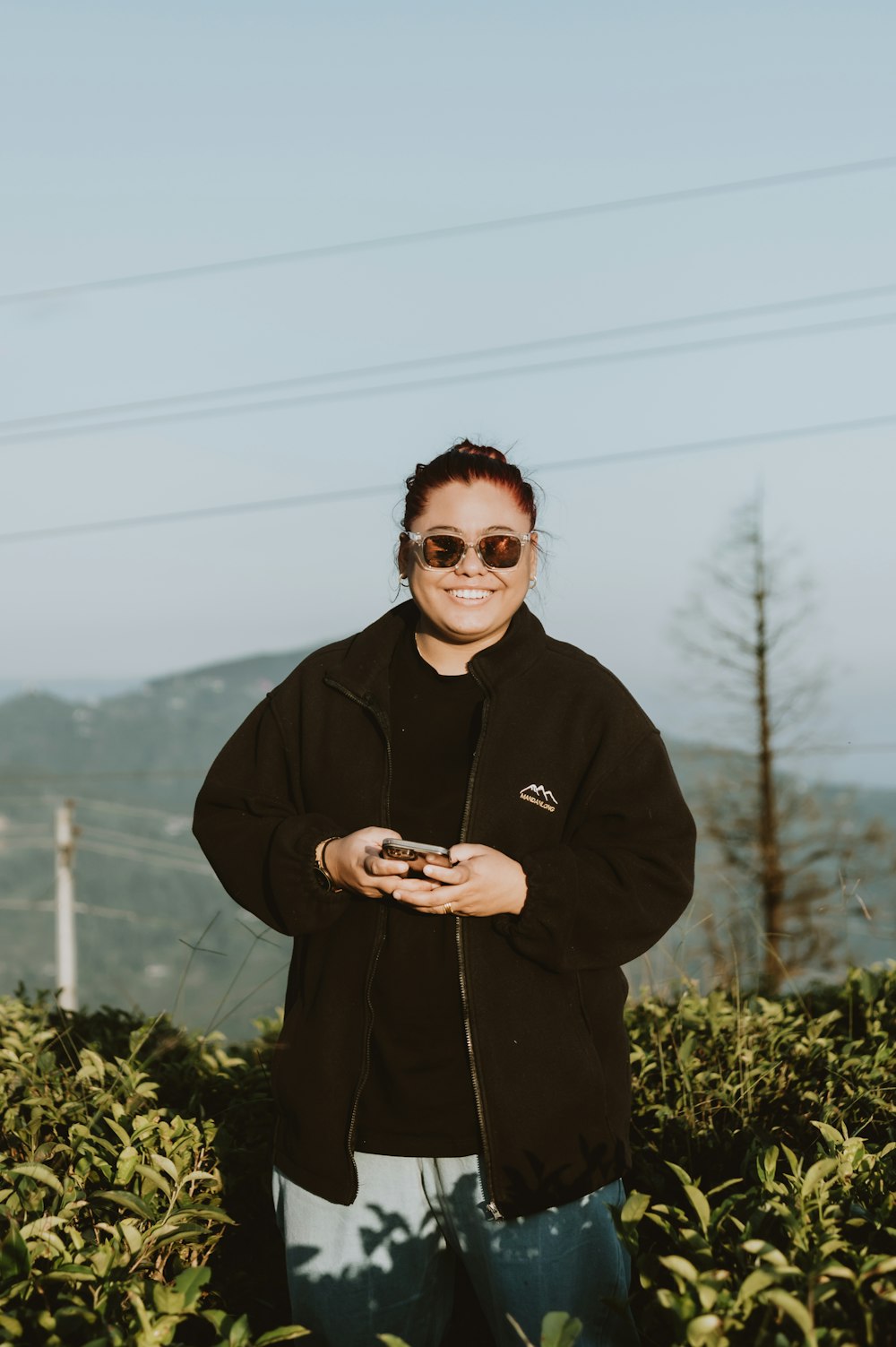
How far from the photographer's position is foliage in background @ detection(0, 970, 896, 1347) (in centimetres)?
208

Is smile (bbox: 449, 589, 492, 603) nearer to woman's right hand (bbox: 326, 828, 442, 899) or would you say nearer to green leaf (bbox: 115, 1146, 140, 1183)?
woman's right hand (bbox: 326, 828, 442, 899)

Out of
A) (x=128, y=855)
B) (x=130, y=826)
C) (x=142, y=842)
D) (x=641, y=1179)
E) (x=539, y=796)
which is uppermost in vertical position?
(x=539, y=796)

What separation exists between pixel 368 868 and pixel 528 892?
32 cm

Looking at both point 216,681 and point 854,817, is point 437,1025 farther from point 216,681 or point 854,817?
point 216,681

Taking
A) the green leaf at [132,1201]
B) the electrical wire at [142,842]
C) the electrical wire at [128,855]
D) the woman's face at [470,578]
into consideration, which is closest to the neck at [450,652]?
the woman's face at [470,578]

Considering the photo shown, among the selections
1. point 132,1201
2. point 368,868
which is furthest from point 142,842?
point 368,868

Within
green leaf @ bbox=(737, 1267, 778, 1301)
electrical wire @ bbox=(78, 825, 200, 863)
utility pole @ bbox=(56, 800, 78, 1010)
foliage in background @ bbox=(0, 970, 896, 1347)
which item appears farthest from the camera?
electrical wire @ bbox=(78, 825, 200, 863)

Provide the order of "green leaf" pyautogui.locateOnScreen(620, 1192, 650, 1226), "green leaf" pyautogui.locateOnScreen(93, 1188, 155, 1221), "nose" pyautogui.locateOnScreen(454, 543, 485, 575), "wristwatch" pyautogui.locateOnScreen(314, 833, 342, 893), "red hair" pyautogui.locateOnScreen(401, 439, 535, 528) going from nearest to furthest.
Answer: "green leaf" pyautogui.locateOnScreen(620, 1192, 650, 1226) → "green leaf" pyautogui.locateOnScreen(93, 1188, 155, 1221) → "wristwatch" pyautogui.locateOnScreen(314, 833, 342, 893) → "nose" pyautogui.locateOnScreen(454, 543, 485, 575) → "red hair" pyautogui.locateOnScreen(401, 439, 535, 528)

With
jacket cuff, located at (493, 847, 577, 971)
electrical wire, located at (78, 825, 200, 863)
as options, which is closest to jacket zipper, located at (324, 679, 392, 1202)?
jacket cuff, located at (493, 847, 577, 971)

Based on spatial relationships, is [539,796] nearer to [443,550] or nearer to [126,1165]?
[443,550]

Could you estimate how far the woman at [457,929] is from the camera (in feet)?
8.45

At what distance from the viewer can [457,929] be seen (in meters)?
2.62

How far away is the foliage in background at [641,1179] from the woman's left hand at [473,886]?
1.94ft

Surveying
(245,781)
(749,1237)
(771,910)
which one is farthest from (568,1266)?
(771,910)
